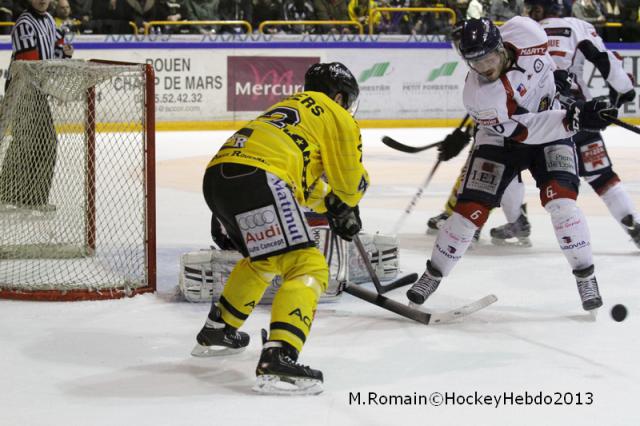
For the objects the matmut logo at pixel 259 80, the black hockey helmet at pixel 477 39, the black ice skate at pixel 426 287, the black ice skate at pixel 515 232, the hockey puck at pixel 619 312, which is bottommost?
the matmut logo at pixel 259 80

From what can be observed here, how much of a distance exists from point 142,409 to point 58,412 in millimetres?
224

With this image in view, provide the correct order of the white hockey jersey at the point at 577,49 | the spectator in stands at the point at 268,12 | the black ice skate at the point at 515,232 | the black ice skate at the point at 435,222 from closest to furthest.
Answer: the white hockey jersey at the point at 577,49 < the black ice skate at the point at 515,232 < the black ice skate at the point at 435,222 < the spectator in stands at the point at 268,12

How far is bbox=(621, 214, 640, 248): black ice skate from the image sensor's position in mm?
5434

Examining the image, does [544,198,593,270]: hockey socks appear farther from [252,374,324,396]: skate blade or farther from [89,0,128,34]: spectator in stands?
[89,0,128,34]: spectator in stands

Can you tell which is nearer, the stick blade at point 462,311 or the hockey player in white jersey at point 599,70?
the stick blade at point 462,311

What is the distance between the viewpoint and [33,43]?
6.43 m

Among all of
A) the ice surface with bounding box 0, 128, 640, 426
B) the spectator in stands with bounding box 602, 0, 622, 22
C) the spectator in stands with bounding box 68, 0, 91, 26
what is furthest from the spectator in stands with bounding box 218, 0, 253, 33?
the ice surface with bounding box 0, 128, 640, 426

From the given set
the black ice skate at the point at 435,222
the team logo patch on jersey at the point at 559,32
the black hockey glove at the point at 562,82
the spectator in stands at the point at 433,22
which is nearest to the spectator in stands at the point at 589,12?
the spectator in stands at the point at 433,22

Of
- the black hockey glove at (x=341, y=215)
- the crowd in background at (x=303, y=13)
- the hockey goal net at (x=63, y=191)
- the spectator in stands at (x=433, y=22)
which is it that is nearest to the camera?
the black hockey glove at (x=341, y=215)

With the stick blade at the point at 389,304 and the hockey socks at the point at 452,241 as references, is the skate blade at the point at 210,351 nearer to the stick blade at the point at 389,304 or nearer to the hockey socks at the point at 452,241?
the stick blade at the point at 389,304

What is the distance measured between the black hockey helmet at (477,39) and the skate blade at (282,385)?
4.56 ft

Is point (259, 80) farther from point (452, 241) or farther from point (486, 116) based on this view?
point (486, 116)

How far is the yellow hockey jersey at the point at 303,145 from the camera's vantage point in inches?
Answer: 129

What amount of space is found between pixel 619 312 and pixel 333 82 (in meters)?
1.38
